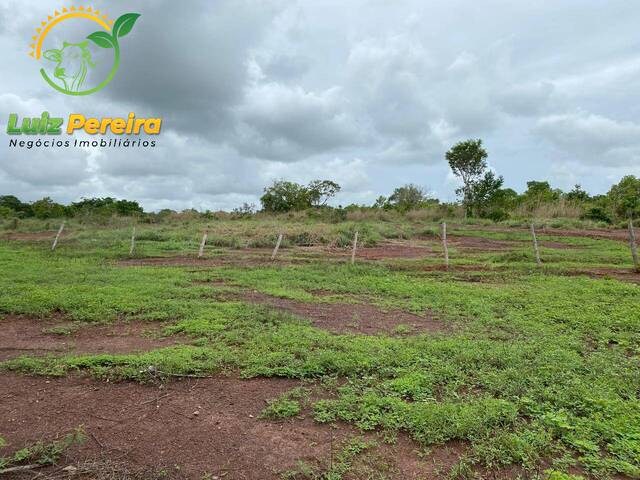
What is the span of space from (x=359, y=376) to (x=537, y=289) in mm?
6738

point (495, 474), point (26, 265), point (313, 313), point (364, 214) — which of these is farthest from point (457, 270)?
point (364, 214)

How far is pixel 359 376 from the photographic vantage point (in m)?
4.77

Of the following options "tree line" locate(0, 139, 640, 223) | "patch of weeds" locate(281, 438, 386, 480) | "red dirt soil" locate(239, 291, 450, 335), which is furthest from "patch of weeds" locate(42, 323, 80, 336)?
"tree line" locate(0, 139, 640, 223)

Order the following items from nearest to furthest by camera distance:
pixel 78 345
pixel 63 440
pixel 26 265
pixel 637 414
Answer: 1. pixel 63 440
2. pixel 637 414
3. pixel 78 345
4. pixel 26 265

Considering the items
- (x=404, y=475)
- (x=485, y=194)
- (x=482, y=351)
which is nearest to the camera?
(x=404, y=475)

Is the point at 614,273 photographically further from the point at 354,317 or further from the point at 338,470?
the point at 338,470

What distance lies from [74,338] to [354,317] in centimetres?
465

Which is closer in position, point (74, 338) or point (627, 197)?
point (74, 338)

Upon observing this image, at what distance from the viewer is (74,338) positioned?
6133 millimetres

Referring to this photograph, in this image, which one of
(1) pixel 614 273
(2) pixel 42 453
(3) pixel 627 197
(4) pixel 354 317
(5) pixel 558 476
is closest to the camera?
(5) pixel 558 476

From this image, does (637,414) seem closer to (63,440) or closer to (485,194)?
(63,440)

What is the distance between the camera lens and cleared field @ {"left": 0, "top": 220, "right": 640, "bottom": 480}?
3.33 metres

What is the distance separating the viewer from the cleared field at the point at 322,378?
3.33 metres

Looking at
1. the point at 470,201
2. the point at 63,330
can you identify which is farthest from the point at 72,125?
the point at 470,201
